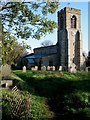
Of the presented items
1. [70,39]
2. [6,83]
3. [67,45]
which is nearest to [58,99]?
[6,83]

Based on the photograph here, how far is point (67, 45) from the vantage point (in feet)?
213

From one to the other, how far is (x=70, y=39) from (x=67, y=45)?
214 centimetres

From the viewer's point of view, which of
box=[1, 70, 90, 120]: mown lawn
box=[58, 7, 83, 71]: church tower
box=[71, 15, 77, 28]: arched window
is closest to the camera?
box=[1, 70, 90, 120]: mown lawn

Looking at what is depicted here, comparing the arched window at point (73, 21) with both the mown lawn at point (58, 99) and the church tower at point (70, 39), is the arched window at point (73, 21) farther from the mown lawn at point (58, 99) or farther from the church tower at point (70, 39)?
the mown lawn at point (58, 99)

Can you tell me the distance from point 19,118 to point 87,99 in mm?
5973

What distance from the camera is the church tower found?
64.9 metres

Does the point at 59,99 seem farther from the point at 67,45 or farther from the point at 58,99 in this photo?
the point at 67,45

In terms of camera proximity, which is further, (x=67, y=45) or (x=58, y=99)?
(x=67, y=45)

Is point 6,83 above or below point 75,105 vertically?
above

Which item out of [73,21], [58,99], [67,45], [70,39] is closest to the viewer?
[58,99]

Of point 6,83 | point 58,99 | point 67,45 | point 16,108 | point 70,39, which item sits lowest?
point 58,99

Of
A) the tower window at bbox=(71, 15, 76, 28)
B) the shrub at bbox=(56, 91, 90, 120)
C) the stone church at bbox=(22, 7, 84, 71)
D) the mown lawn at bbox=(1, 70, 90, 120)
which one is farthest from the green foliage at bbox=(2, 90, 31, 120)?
the tower window at bbox=(71, 15, 76, 28)

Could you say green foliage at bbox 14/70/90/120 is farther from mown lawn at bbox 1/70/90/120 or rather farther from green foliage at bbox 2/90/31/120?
green foliage at bbox 2/90/31/120

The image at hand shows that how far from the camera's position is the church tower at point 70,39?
64.9 meters
